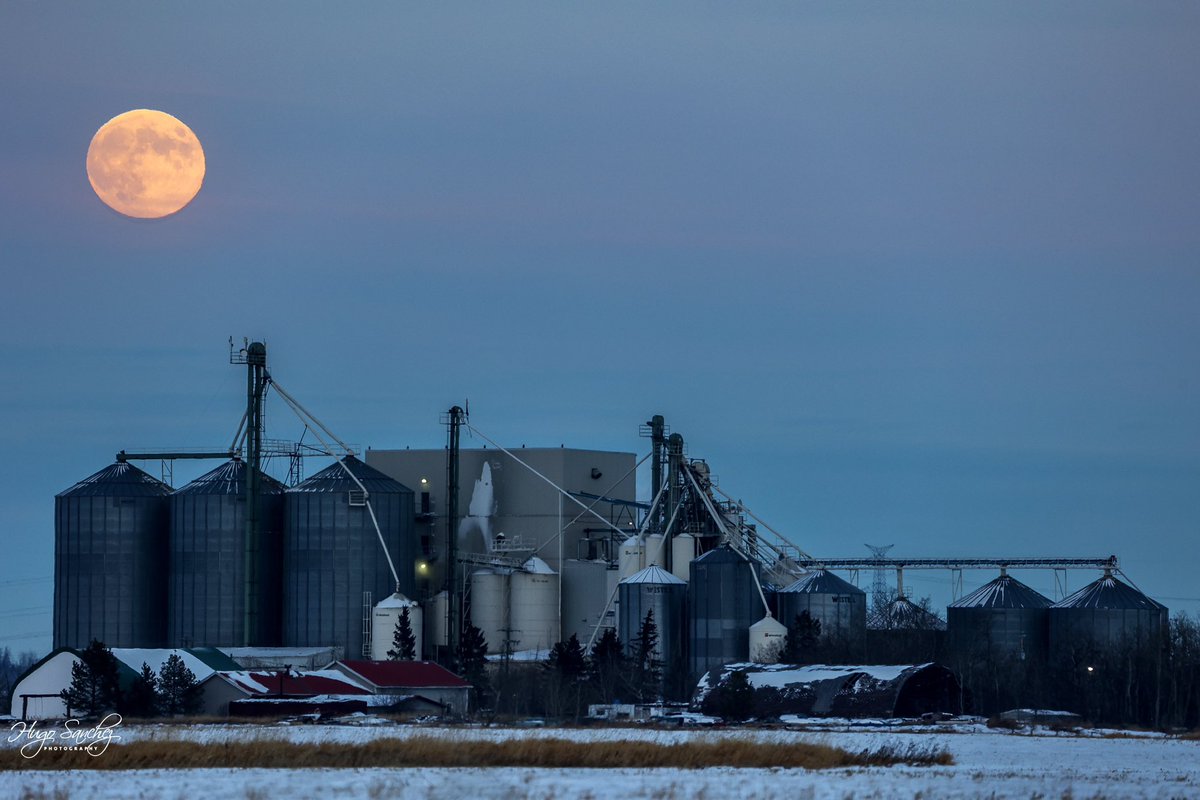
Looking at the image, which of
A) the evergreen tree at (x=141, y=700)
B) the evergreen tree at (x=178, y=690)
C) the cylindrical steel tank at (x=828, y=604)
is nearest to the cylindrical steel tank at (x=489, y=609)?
the cylindrical steel tank at (x=828, y=604)

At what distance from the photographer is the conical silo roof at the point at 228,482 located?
105250 mm

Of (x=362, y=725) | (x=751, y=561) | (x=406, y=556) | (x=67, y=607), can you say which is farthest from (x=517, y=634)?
(x=362, y=725)

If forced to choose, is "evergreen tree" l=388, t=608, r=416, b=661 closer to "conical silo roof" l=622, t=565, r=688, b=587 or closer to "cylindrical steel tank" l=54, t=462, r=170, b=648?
"conical silo roof" l=622, t=565, r=688, b=587

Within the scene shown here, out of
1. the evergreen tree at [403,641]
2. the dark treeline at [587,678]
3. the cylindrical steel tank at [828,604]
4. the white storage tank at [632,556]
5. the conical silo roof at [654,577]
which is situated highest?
the white storage tank at [632,556]

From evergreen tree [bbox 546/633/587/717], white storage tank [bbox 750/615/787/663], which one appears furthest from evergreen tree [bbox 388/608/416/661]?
white storage tank [bbox 750/615/787/663]

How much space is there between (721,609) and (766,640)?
10.7 ft

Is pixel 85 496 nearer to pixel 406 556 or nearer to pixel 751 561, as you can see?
pixel 406 556

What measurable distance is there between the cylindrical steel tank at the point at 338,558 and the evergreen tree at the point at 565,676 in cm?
1165

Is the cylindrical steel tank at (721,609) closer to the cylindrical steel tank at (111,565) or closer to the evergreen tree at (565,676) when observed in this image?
the evergreen tree at (565,676)

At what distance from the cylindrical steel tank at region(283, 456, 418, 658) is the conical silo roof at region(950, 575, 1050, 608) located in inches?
1128

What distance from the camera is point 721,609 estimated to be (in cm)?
9894

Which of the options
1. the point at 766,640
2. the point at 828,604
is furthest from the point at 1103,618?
the point at 766,640

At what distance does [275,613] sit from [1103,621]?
41.4 metres

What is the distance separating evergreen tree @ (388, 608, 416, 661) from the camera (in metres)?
98.8
